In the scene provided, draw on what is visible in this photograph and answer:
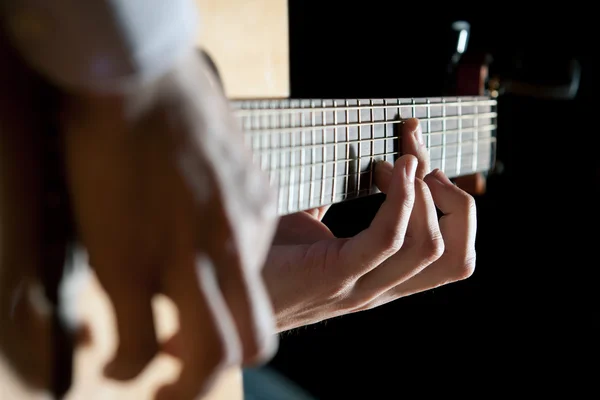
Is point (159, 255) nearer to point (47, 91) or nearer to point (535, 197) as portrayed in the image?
point (47, 91)

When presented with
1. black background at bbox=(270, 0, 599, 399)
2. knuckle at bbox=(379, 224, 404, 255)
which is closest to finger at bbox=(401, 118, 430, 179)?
knuckle at bbox=(379, 224, 404, 255)

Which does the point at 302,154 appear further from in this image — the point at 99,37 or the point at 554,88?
the point at 554,88

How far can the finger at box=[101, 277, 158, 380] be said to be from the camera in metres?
0.31

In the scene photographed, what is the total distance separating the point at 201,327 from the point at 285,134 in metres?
0.25

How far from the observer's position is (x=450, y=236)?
0.72 m

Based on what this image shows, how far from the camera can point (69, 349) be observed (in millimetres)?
404

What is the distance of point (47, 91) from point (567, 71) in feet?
3.70

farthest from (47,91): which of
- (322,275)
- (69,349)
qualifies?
(322,275)

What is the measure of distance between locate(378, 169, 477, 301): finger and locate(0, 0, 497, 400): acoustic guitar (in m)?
0.07

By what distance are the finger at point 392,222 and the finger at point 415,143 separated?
0.07 metres

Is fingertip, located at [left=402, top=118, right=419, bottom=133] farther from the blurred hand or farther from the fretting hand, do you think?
the blurred hand

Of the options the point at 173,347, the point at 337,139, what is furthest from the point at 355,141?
the point at 173,347

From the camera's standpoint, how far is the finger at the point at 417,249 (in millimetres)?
647

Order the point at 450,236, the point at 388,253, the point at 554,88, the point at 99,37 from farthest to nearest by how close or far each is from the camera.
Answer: the point at 554,88 < the point at 450,236 < the point at 388,253 < the point at 99,37
